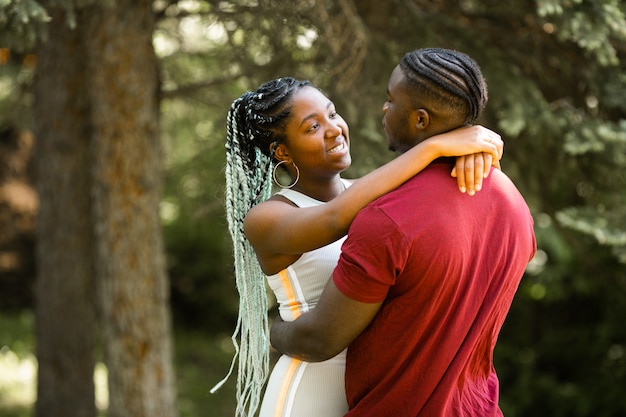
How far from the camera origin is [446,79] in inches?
78.8

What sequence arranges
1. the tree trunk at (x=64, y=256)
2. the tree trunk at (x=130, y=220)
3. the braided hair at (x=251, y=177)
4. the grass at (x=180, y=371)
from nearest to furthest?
the braided hair at (x=251, y=177) < the tree trunk at (x=130, y=220) < the tree trunk at (x=64, y=256) < the grass at (x=180, y=371)

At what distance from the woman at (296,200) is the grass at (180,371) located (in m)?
5.10

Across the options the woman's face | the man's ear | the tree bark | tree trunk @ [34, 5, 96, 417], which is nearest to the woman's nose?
the woman's face

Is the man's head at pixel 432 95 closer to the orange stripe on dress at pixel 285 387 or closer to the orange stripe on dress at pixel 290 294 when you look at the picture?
the orange stripe on dress at pixel 290 294

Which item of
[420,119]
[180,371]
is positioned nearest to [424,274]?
[420,119]

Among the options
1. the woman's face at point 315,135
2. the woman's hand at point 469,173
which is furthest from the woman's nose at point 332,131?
the woman's hand at point 469,173

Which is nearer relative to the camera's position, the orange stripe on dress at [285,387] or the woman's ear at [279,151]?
the orange stripe on dress at [285,387]

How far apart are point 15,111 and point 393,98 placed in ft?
19.8

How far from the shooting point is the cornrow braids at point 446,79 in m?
2.01

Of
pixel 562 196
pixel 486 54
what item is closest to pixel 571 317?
pixel 562 196

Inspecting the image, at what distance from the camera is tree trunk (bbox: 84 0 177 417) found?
5230mm

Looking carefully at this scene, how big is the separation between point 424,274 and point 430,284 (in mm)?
36

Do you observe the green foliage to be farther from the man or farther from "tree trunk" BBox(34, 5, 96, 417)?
the man

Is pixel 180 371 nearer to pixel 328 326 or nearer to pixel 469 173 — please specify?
pixel 328 326
